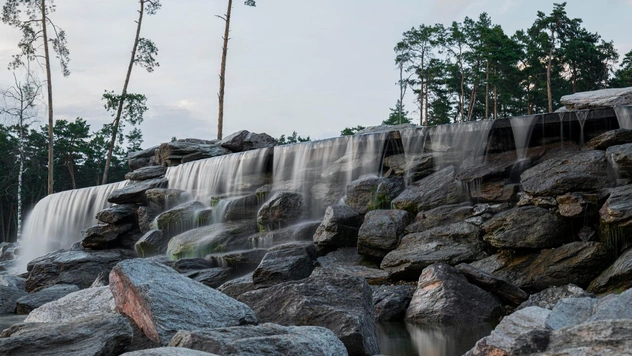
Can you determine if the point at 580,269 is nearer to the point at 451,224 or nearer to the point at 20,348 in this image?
the point at 451,224

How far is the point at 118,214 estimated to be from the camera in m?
19.0

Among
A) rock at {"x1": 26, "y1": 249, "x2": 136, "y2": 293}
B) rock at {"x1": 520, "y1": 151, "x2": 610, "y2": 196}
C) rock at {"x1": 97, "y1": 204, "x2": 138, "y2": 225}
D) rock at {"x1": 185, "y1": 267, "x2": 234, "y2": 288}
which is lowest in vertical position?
rock at {"x1": 26, "y1": 249, "x2": 136, "y2": 293}

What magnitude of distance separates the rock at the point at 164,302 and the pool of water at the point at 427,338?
2.29 metres

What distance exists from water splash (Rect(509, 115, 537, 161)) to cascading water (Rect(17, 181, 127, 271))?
15.2 m

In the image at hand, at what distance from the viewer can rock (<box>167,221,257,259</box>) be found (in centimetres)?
1479

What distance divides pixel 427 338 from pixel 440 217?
16.7ft

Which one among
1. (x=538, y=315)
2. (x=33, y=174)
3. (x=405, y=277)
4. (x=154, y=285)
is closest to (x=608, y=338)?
(x=538, y=315)

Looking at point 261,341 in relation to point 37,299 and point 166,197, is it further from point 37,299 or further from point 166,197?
point 166,197

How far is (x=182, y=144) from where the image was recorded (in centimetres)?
2223

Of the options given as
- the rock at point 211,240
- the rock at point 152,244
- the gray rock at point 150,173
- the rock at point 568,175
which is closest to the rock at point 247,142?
the gray rock at point 150,173

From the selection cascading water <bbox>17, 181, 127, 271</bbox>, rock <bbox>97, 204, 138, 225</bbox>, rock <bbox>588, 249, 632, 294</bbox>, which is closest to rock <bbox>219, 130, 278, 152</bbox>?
rock <bbox>97, 204, 138, 225</bbox>

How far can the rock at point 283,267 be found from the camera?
1068 cm

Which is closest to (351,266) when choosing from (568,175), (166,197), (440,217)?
(440,217)

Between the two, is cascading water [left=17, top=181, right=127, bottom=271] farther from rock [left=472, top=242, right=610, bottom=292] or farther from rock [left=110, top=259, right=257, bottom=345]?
rock [left=110, top=259, right=257, bottom=345]
